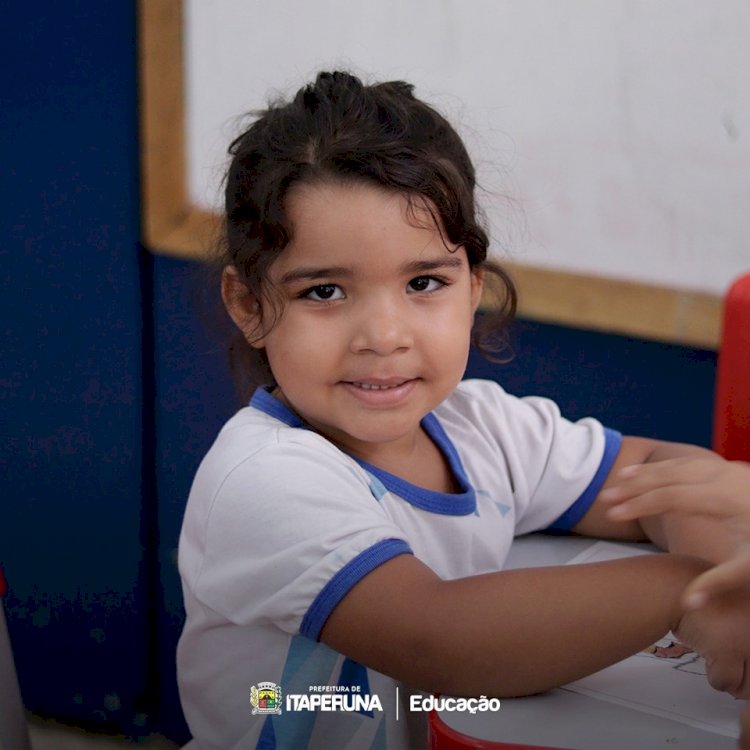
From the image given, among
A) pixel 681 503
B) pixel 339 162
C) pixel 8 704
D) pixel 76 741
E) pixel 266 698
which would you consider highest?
pixel 339 162

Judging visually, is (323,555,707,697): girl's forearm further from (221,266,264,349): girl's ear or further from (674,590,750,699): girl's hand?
(221,266,264,349): girl's ear

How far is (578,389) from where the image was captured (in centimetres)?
130

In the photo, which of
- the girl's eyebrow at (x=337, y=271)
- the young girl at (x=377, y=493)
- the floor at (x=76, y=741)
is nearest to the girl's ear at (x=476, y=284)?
the young girl at (x=377, y=493)

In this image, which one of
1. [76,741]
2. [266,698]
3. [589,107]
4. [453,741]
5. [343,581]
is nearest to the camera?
[453,741]

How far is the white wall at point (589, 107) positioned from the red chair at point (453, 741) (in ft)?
2.20

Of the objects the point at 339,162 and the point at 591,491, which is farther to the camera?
the point at 591,491

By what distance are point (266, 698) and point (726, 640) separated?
0.33m

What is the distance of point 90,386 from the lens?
1651mm

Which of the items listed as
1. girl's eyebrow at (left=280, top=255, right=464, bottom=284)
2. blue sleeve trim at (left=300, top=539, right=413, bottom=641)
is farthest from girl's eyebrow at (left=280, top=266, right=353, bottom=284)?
blue sleeve trim at (left=300, top=539, right=413, bottom=641)

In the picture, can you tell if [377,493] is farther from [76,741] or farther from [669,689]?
[76,741]

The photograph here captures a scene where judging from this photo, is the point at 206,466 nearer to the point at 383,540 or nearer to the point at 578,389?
the point at 383,540

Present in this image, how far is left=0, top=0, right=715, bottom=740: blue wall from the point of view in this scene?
156 centimetres

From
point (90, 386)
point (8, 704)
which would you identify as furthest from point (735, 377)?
point (90, 386)

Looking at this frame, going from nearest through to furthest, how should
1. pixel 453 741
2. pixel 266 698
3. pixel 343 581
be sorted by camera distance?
pixel 453 741 < pixel 343 581 < pixel 266 698
